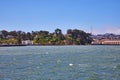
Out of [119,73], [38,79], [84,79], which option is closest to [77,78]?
[84,79]

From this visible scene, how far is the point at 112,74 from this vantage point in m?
46.1

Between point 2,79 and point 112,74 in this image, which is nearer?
point 2,79

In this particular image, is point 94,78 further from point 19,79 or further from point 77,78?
point 19,79

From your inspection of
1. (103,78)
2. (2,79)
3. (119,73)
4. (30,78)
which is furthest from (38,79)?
(119,73)

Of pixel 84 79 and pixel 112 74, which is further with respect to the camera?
pixel 112 74

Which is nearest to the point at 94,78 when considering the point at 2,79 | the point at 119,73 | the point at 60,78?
the point at 60,78

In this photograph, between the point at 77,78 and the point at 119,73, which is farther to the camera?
the point at 119,73

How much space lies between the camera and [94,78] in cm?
4172

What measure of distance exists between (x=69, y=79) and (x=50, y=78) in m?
2.37

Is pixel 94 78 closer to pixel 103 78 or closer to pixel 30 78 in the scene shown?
pixel 103 78

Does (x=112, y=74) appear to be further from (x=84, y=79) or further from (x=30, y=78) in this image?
(x=30, y=78)

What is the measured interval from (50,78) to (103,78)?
5.99 metres

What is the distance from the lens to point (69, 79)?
41594 millimetres

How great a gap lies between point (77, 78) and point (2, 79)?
846 centimetres
